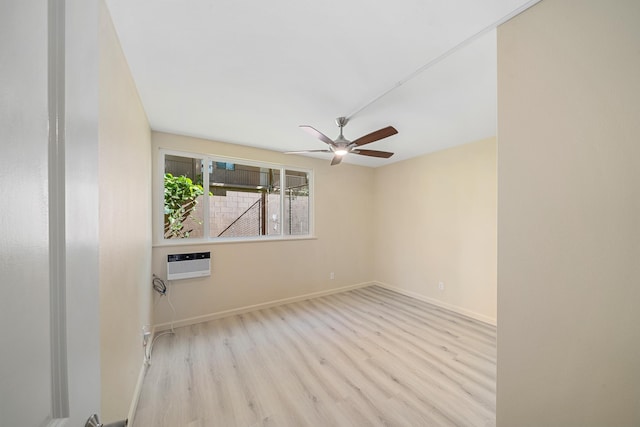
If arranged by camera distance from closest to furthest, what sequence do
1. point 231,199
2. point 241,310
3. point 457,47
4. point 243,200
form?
1. point 457,47
2. point 241,310
3. point 231,199
4. point 243,200

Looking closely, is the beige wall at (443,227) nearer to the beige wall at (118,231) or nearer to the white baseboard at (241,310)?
the white baseboard at (241,310)

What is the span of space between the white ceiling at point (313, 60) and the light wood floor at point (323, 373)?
2.45 meters

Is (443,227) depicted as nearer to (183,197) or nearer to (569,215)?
(569,215)

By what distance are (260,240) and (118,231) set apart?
7.55 ft

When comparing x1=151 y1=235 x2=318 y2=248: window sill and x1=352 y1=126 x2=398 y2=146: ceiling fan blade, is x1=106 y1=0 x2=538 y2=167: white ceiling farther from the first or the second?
x1=151 y1=235 x2=318 y2=248: window sill

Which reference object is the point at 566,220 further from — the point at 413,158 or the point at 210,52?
the point at 413,158

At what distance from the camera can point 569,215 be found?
1.07 metres

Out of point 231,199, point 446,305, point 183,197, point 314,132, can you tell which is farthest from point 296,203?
point 446,305

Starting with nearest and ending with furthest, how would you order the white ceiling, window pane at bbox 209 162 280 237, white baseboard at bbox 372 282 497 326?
1. the white ceiling
2. white baseboard at bbox 372 282 497 326
3. window pane at bbox 209 162 280 237

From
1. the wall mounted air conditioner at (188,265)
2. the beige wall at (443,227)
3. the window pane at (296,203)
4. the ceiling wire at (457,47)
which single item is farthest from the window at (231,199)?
the ceiling wire at (457,47)

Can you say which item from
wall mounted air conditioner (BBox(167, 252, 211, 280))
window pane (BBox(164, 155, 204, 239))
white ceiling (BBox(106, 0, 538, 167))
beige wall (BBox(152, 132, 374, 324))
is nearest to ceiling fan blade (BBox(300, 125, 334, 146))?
white ceiling (BBox(106, 0, 538, 167))

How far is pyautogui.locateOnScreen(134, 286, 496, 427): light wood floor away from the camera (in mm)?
1711

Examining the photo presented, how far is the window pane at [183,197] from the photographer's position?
3131 millimetres

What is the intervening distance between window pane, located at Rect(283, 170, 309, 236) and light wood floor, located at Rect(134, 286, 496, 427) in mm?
1453
